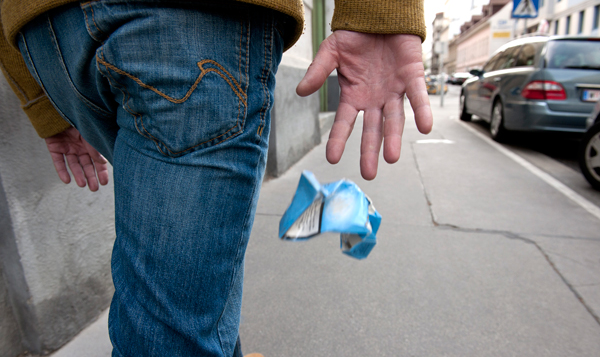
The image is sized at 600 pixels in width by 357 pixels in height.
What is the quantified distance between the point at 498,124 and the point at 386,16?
19.7 ft

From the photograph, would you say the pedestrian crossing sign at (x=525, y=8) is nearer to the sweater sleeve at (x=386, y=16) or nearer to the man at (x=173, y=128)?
the sweater sleeve at (x=386, y=16)

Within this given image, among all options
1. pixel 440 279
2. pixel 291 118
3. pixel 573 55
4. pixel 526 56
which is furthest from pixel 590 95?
pixel 440 279

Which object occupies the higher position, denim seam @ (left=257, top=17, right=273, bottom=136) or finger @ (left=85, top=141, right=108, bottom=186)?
denim seam @ (left=257, top=17, right=273, bottom=136)

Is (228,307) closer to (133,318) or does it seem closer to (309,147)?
(133,318)

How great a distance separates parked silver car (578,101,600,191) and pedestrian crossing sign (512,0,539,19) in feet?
27.4

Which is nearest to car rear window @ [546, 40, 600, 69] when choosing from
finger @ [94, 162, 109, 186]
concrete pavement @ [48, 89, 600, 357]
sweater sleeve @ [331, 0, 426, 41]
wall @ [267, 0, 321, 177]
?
concrete pavement @ [48, 89, 600, 357]

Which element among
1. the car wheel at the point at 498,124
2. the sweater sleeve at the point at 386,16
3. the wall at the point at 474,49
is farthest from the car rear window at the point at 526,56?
the wall at the point at 474,49

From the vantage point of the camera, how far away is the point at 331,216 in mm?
812

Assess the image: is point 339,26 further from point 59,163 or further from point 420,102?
point 59,163

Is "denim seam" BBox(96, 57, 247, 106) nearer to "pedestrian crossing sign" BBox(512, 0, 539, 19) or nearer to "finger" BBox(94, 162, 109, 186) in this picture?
"finger" BBox(94, 162, 109, 186)

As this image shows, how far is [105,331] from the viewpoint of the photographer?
166cm

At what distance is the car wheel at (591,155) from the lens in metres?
3.68

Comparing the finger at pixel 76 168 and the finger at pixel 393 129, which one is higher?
the finger at pixel 393 129

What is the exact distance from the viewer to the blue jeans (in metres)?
0.62
